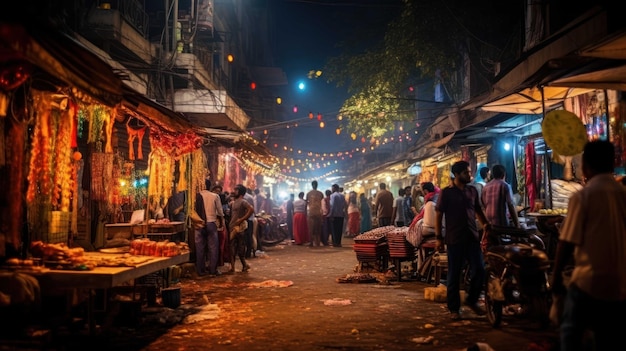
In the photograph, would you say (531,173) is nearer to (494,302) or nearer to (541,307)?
(494,302)

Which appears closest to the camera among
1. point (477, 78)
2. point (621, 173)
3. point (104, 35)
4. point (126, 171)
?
point (621, 173)

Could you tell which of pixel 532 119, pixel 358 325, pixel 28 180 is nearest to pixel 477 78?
pixel 532 119

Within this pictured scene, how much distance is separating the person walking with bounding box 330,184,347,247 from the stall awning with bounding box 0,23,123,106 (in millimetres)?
14765

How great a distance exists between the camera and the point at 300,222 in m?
22.0

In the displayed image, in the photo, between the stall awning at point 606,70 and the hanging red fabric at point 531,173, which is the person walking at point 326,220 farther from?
the stall awning at point 606,70

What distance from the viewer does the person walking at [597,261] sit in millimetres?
3699

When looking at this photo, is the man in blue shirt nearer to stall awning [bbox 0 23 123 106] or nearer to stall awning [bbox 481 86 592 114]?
stall awning [bbox 481 86 592 114]

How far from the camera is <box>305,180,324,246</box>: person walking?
21.1 m

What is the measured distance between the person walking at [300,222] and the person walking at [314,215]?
1.51 ft

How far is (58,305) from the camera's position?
692cm

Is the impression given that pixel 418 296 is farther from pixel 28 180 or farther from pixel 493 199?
pixel 28 180

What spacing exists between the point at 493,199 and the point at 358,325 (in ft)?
12.3

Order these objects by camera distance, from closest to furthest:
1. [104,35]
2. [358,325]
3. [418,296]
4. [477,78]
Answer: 1. [358,325]
2. [418,296]
3. [104,35]
4. [477,78]

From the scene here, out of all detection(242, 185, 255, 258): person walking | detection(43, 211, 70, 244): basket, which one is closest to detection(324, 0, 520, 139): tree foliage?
detection(242, 185, 255, 258): person walking
